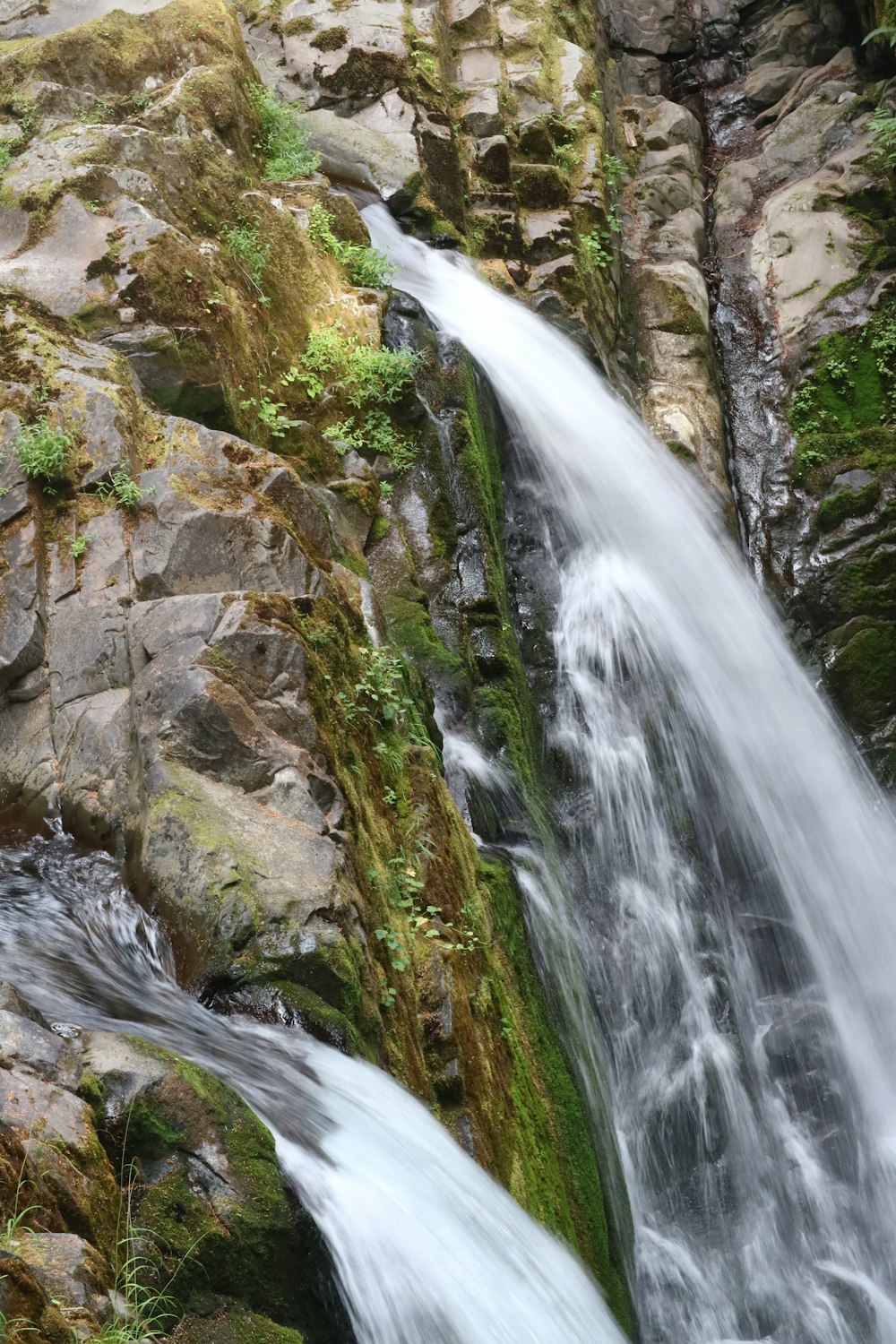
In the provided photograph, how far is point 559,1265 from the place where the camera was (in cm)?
421

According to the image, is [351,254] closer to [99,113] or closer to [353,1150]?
[99,113]

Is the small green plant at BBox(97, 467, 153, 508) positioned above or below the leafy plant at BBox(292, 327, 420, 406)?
below

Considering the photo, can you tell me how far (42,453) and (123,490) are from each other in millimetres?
410

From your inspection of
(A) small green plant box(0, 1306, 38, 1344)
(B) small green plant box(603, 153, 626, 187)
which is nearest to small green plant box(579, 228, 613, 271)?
(B) small green plant box(603, 153, 626, 187)

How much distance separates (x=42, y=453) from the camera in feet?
17.8

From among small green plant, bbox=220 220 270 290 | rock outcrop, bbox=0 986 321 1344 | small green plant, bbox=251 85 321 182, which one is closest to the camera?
rock outcrop, bbox=0 986 321 1344

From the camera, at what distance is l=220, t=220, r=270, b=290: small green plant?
25.0 feet

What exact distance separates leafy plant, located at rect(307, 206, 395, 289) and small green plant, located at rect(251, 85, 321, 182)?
67 centimetres

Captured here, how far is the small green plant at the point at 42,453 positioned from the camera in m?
5.44

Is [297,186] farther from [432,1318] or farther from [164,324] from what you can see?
[432,1318]

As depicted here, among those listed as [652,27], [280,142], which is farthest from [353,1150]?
[652,27]

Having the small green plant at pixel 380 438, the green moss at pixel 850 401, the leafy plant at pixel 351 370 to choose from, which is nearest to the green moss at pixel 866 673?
the green moss at pixel 850 401

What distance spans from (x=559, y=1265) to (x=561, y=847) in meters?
3.46

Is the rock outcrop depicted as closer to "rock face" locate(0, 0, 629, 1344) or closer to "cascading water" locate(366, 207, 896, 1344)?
"rock face" locate(0, 0, 629, 1344)
